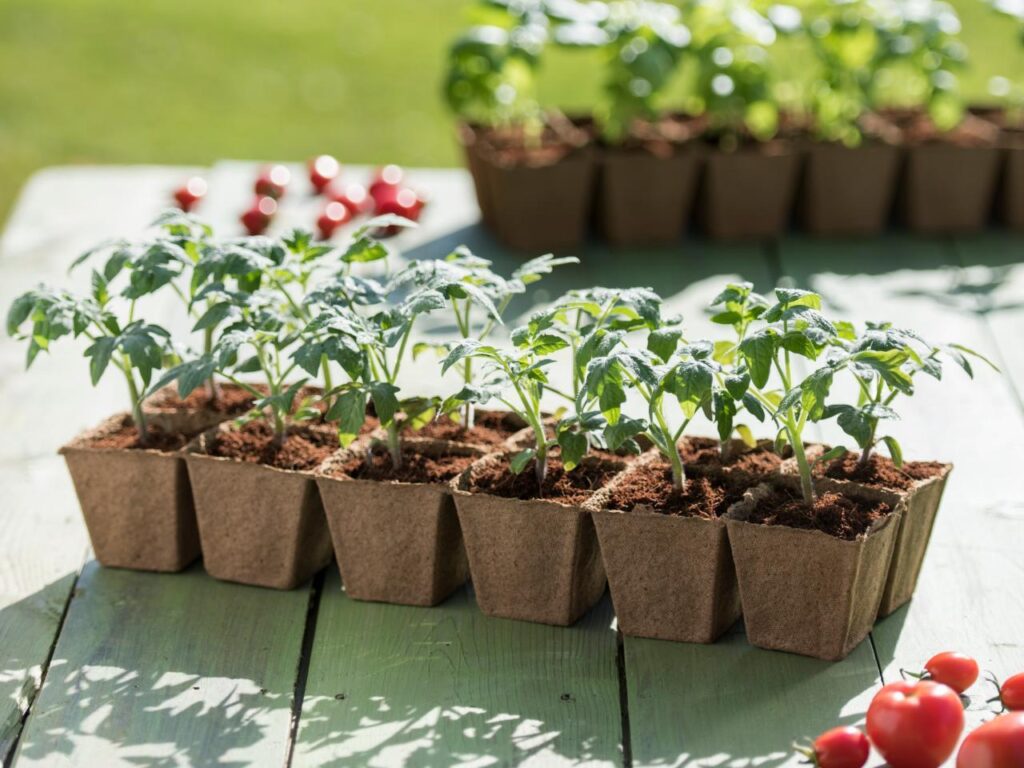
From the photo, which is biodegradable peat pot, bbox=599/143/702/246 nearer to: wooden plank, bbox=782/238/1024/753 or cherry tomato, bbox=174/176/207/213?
wooden plank, bbox=782/238/1024/753

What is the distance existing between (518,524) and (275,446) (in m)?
0.40

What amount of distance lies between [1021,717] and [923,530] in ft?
1.56

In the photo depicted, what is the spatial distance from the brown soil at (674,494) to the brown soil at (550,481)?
0.14 ft

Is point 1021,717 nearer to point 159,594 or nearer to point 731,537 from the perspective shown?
point 731,537

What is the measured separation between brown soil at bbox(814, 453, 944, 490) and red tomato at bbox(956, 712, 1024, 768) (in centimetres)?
44

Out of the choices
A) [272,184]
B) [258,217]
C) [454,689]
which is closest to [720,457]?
[454,689]

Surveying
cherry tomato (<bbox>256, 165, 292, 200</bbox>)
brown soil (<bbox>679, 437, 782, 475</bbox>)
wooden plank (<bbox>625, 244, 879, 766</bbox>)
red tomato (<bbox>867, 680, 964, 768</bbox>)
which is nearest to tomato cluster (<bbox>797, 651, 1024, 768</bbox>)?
red tomato (<bbox>867, 680, 964, 768</bbox>)

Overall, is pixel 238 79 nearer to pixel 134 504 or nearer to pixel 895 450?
pixel 134 504

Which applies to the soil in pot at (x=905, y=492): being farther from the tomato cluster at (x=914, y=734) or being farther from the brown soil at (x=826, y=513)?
the tomato cluster at (x=914, y=734)

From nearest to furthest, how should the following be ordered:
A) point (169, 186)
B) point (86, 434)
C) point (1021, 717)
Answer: point (1021, 717)
point (86, 434)
point (169, 186)

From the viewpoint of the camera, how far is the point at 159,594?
7.39ft

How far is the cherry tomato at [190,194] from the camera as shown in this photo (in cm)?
370

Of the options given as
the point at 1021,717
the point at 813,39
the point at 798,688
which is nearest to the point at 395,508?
the point at 798,688

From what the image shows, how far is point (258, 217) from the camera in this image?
3.54 m
